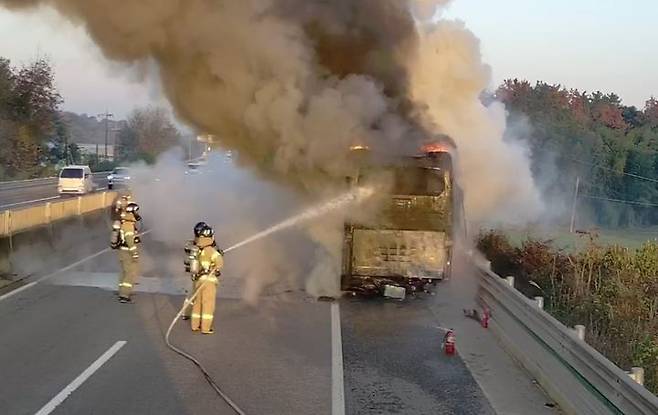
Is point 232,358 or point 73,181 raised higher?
point 232,358

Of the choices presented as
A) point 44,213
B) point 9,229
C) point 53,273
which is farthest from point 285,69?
point 44,213

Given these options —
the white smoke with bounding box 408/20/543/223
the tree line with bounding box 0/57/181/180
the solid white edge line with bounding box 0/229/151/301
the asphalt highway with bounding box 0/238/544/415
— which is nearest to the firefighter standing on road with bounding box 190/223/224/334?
the asphalt highway with bounding box 0/238/544/415

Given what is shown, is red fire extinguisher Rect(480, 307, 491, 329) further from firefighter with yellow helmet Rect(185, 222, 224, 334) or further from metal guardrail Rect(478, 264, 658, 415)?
firefighter with yellow helmet Rect(185, 222, 224, 334)

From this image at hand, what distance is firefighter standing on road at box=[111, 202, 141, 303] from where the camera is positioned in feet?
39.1

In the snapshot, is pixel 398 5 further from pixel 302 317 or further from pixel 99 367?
pixel 99 367

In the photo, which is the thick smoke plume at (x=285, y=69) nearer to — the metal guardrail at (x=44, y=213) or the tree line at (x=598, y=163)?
the metal guardrail at (x=44, y=213)

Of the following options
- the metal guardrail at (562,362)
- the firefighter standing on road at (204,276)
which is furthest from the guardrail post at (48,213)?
the metal guardrail at (562,362)

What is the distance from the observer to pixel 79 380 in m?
7.60

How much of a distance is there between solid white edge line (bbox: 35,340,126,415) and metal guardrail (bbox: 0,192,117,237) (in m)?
6.79

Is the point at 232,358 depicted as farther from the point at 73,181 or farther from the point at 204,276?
the point at 73,181

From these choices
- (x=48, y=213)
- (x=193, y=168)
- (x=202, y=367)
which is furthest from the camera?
(x=193, y=168)

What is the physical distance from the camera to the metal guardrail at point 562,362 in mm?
5641

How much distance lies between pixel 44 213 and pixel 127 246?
6664 millimetres

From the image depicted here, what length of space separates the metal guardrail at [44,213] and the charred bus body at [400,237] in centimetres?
670
